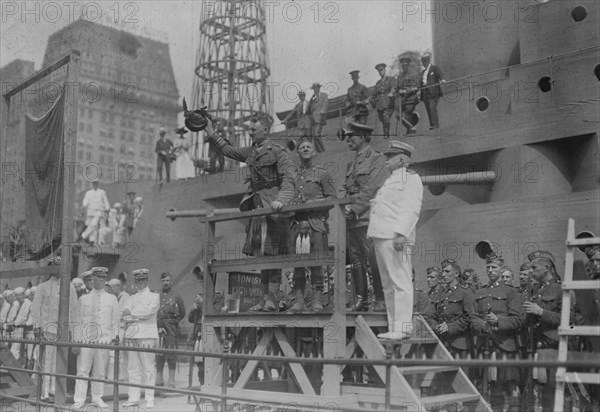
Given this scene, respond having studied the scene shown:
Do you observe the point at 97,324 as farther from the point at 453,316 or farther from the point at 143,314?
the point at 453,316

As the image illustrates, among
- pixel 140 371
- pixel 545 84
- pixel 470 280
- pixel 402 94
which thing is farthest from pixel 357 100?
pixel 140 371

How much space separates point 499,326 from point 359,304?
5.07 ft

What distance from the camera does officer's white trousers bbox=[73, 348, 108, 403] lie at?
8.70 metres

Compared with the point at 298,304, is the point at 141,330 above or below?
below

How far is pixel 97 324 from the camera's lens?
923 cm

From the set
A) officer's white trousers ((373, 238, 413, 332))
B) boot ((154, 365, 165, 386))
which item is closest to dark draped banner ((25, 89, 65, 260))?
boot ((154, 365, 165, 386))

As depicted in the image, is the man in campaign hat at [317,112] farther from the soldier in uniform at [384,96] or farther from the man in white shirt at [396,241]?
the man in white shirt at [396,241]

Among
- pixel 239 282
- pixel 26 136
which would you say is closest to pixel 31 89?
pixel 26 136

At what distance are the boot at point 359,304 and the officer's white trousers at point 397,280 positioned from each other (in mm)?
596

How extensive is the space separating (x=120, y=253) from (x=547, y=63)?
12322 millimetres

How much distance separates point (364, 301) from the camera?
660 centimetres

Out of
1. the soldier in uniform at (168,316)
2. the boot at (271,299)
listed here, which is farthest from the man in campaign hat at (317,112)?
the boot at (271,299)

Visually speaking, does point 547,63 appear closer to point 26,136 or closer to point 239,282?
point 239,282

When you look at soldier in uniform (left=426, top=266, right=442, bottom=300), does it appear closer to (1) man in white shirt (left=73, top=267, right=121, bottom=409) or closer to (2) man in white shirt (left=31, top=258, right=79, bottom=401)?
(1) man in white shirt (left=73, top=267, right=121, bottom=409)
